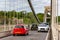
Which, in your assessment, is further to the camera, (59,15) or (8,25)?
(8,25)

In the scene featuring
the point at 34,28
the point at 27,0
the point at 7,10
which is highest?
the point at 27,0

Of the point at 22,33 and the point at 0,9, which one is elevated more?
the point at 0,9

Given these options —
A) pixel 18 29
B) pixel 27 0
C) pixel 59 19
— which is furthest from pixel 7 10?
pixel 27 0

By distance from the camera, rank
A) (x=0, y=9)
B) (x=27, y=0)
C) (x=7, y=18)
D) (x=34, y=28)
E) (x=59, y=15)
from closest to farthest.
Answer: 1. (x=59, y=15)
2. (x=0, y=9)
3. (x=7, y=18)
4. (x=34, y=28)
5. (x=27, y=0)

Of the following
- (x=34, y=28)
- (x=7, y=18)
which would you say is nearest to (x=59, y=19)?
(x=7, y=18)

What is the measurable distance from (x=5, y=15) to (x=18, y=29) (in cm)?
249

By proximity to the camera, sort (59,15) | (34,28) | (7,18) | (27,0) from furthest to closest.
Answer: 1. (27,0)
2. (34,28)
3. (7,18)
4. (59,15)

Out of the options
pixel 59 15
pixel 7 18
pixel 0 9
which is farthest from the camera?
pixel 7 18

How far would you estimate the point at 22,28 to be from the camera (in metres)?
27.4

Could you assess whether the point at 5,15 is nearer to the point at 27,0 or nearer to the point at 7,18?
the point at 7,18

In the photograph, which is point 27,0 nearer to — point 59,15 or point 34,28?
point 34,28

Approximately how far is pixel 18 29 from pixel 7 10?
2.94 meters

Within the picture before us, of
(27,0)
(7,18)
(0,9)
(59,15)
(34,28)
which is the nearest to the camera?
(59,15)

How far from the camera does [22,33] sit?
2673 centimetres
